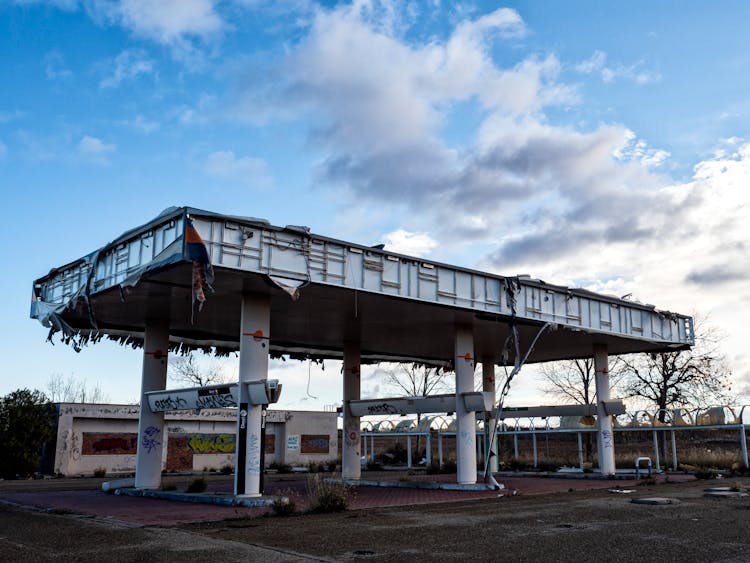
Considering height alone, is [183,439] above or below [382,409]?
below

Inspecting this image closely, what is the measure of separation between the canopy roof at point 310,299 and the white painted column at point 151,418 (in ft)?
2.70

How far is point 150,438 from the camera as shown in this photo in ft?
79.5

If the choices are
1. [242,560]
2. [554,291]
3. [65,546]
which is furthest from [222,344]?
[242,560]

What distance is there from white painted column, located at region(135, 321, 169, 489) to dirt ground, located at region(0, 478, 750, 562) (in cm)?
592

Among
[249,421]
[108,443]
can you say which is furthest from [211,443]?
[249,421]

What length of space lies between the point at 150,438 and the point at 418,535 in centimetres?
1426

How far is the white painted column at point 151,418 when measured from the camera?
79.2 ft

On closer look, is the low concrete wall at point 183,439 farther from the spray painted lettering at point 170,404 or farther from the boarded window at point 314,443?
the spray painted lettering at point 170,404

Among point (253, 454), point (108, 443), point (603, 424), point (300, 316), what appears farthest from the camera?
point (108, 443)

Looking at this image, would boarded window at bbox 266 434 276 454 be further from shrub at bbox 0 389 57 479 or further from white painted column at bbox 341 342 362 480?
white painted column at bbox 341 342 362 480

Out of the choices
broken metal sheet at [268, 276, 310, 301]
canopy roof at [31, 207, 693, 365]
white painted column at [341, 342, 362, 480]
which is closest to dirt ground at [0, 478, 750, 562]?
broken metal sheet at [268, 276, 310, 301]

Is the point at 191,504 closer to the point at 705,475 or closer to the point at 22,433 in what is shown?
the point at 705,475

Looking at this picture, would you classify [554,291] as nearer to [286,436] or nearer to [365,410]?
[365,410]

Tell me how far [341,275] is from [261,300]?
2500 millimetres
